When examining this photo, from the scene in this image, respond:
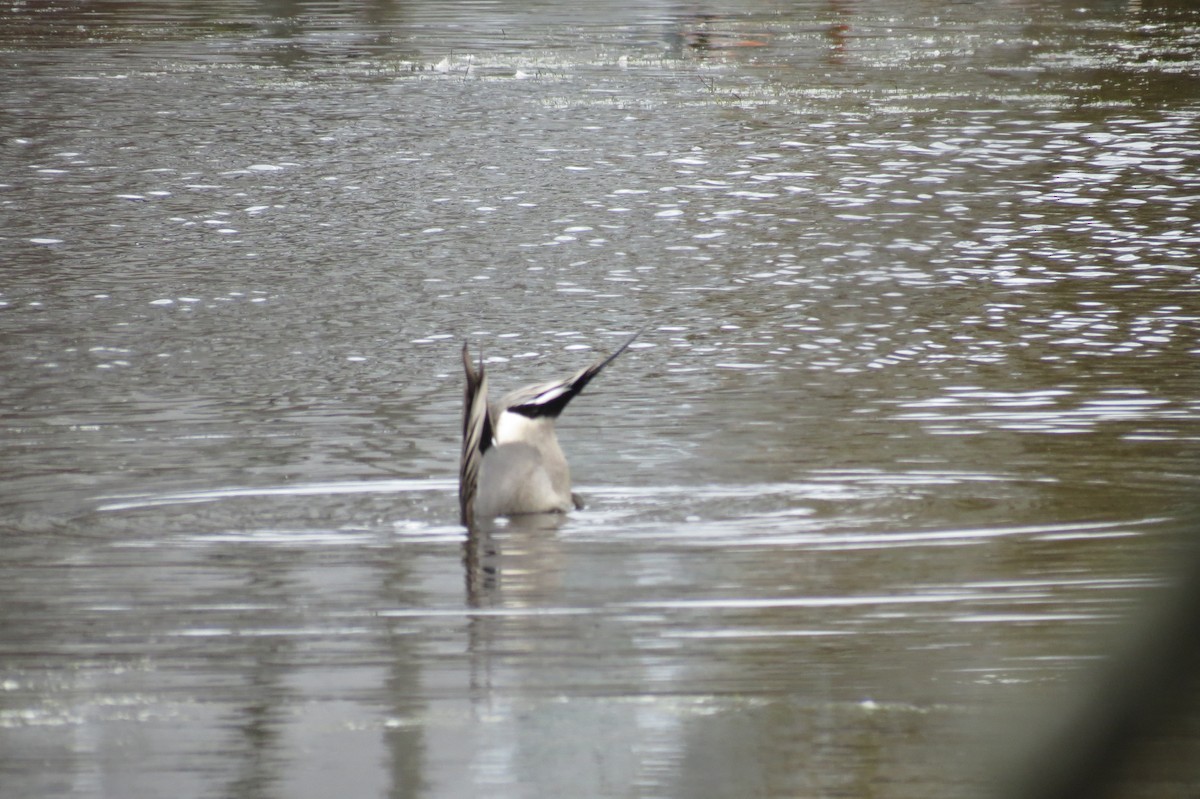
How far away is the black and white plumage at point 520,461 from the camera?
497 cm

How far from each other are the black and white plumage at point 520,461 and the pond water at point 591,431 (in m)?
0.08

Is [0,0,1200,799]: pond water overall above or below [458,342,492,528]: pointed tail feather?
below

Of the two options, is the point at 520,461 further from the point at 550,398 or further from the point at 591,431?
the point at 591,431

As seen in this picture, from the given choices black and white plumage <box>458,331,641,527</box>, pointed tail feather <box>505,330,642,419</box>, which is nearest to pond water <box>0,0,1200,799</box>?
black and white plumage <box>458,331,641,527</box>

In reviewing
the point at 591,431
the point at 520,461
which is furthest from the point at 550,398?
the point at 591,431

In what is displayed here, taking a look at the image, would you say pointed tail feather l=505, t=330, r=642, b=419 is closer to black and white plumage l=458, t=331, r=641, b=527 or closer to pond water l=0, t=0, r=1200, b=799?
black and white plumage l=458, t=331, r=641, b=527

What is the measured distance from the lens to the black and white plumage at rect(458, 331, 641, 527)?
196 inches

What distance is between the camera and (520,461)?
5012mm

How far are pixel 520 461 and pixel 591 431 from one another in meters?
0.91

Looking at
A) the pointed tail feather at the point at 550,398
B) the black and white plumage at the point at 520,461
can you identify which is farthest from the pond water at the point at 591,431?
the pointed tail feather at the point at 550,398

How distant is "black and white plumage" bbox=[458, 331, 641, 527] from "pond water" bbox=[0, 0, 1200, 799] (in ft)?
0.27

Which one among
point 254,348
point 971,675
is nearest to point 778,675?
point 971,675

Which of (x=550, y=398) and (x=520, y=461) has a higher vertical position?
(x=550, y=398)

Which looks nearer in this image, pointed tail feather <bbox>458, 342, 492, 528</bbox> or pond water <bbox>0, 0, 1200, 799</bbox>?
pond water <bbox>0, 0, 1200, 799</bbox>
